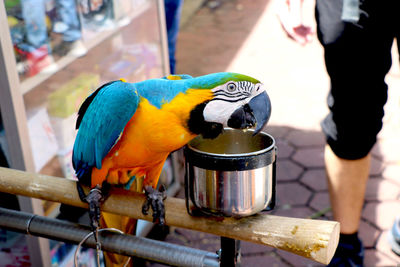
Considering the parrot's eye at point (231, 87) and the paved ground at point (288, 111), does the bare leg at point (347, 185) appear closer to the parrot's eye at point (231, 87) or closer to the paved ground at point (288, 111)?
the paved ground at point (288, 111)

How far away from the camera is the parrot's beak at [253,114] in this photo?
0.91m

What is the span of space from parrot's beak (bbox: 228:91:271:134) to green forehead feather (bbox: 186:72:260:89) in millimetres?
36

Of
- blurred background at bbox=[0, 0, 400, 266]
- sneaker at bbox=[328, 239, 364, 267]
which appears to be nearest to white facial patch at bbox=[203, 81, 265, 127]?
blurred background at bbox=[0, 0, 400, 266]

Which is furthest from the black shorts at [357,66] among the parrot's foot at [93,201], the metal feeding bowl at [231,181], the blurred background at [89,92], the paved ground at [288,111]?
the parrot's foot at [93,201]

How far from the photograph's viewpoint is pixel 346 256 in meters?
1.61

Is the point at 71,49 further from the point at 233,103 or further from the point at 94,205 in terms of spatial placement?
the point at 233,103

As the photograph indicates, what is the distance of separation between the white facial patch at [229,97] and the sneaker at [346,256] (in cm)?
88

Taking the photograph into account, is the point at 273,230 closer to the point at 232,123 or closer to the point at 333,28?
the point at 232,123

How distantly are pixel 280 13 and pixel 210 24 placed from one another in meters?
3.17

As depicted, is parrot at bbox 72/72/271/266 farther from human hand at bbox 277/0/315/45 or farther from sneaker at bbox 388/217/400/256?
sneaker at bbox 388/217/400/256

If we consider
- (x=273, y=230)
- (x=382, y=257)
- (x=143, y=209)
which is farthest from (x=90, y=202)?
(x=382, y=257)

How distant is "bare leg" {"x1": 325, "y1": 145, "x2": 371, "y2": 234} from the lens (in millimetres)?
1562

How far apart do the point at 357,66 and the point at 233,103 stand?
662 millimetres

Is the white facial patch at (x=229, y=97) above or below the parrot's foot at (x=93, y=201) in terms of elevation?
above
